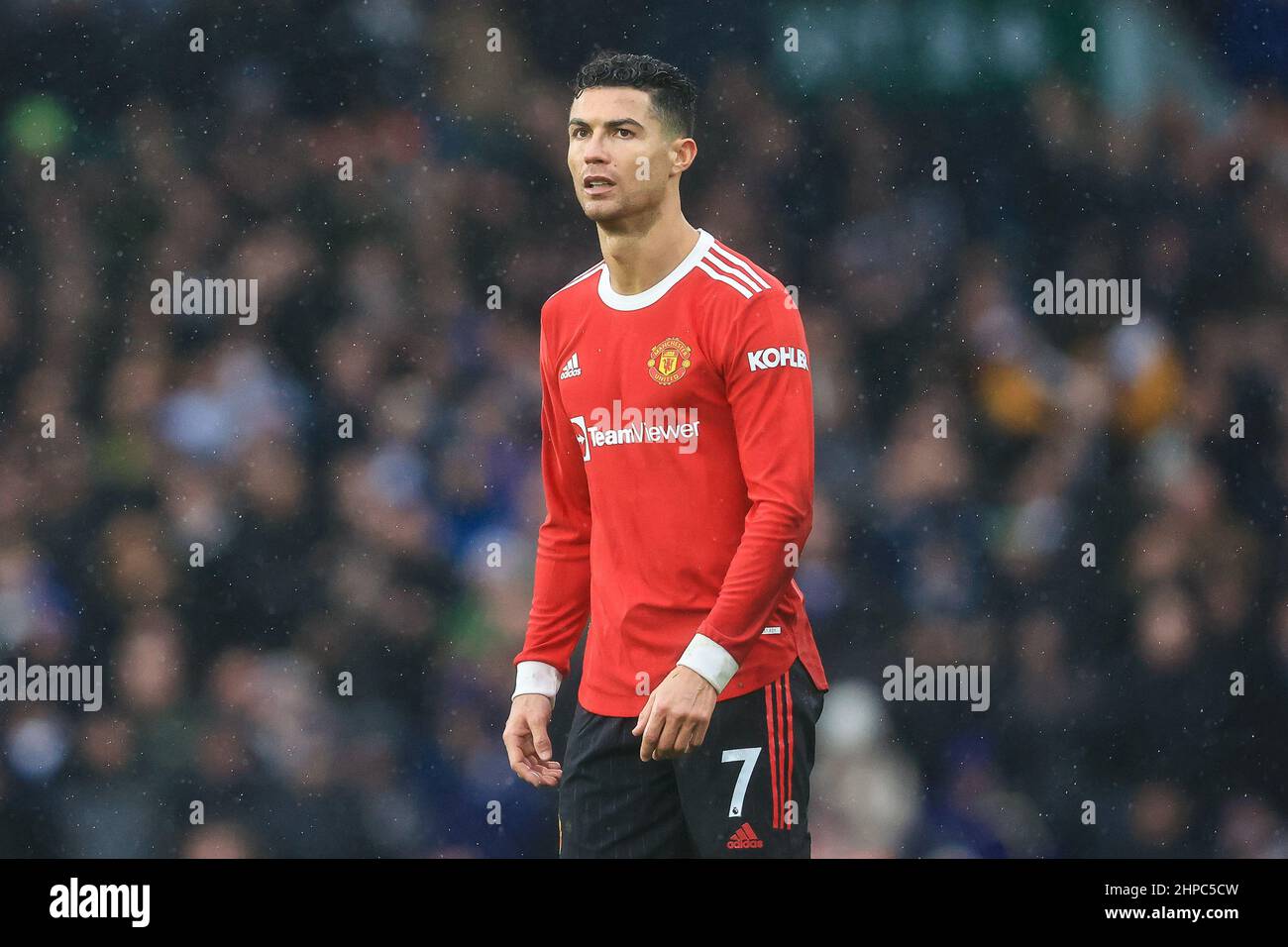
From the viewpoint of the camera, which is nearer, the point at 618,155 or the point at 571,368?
the point at 618,155

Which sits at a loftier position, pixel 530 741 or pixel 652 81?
pixel 652 81

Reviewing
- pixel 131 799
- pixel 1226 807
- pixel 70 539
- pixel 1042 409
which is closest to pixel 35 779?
pixel 131 799

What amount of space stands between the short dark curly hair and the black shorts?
41.5 inches

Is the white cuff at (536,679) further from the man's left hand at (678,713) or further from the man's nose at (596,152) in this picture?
the man's nose at (596,152)

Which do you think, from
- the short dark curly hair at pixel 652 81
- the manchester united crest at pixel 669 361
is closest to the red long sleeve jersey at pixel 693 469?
the manchester united crest at pixel 669 361

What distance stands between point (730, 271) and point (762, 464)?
388mm

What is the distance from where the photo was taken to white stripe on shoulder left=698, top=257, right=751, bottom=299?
269cm

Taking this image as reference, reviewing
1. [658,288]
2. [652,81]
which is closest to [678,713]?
[658,288]

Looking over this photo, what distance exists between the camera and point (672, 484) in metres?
2.69

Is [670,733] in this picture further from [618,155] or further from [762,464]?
[618,155]

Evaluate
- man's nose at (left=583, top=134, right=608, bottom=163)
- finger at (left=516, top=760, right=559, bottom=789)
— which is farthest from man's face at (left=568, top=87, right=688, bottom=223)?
finger at (left=516, top=760, right=559, bottom=789)

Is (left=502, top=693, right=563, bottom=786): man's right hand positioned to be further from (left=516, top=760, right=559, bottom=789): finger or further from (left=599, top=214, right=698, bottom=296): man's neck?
(left=599, top=214, right=698, bottom=296): man's neck

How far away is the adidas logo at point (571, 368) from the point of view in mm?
2818

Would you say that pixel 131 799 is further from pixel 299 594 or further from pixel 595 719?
pixel 595 719
